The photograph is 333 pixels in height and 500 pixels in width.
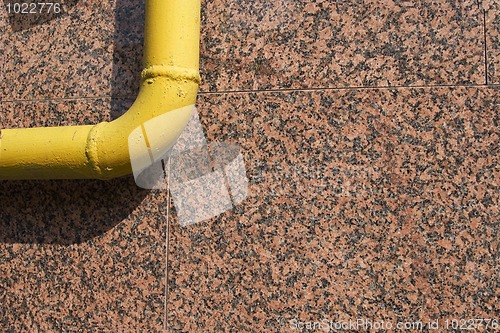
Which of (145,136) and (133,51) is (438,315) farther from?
(133,51)

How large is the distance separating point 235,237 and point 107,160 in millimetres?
721

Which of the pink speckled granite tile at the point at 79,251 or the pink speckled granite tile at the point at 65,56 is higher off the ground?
the pink speckled granite tile at the point at 65,56

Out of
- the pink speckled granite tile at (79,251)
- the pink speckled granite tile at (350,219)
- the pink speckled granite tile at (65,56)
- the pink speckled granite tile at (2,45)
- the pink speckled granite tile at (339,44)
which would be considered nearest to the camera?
the pink speckled granite tile at (350,219)

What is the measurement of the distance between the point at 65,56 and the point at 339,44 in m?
1.53

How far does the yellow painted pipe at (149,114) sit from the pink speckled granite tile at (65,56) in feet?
1.32

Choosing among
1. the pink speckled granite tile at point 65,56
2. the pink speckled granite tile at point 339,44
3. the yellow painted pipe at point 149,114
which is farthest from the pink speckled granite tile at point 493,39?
the pink speckled granite tile at point 65,56

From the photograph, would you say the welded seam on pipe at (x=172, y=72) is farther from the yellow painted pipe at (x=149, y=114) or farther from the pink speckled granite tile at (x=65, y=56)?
the pink speckled granite tile at (x=65, y=56)

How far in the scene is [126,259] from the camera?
2408 mm

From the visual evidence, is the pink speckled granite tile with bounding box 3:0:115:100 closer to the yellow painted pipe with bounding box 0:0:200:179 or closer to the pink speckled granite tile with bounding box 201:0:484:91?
the yellow painted pipe with bounding box 0:0:200:179

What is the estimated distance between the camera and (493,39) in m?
2.20

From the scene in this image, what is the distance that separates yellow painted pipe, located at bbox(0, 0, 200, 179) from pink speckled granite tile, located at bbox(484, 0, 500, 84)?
54.7 inches

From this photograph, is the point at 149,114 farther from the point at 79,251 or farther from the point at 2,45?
the point at 2,45

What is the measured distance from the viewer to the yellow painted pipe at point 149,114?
84.7 inches

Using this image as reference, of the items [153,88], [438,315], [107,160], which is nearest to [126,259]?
[107,160]
